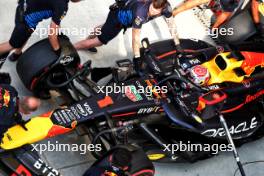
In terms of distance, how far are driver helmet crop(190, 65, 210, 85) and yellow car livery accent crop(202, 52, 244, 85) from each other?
78mm

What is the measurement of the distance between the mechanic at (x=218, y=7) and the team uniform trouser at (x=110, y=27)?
4.91ft

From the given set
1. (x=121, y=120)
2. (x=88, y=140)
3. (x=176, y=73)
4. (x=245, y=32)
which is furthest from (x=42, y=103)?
(x=245, y=32)

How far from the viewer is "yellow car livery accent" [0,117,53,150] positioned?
186 inches

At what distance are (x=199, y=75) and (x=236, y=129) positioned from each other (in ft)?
2.61

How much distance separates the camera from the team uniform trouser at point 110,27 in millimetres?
6051

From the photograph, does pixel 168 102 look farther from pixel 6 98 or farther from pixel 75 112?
pixel 6 98

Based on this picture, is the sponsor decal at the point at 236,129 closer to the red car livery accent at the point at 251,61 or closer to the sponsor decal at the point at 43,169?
the red car livery accent at the point at 251,61

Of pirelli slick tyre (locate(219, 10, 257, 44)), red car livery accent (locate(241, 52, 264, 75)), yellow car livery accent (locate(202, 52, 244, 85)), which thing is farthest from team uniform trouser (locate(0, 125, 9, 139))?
pirelli slick tyre (locate(219, 10, 257, 44))

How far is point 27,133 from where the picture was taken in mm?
4848

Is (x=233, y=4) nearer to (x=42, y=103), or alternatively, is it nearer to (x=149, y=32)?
(x=149, y=32)

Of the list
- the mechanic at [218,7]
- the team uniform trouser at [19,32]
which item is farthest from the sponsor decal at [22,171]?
the mechanic at [218,7]

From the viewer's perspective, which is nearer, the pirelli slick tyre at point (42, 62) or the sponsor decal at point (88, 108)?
the sponsor decal at point (88, 108)

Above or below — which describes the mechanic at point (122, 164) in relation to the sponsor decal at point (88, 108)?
below

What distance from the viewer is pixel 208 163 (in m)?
5.89
